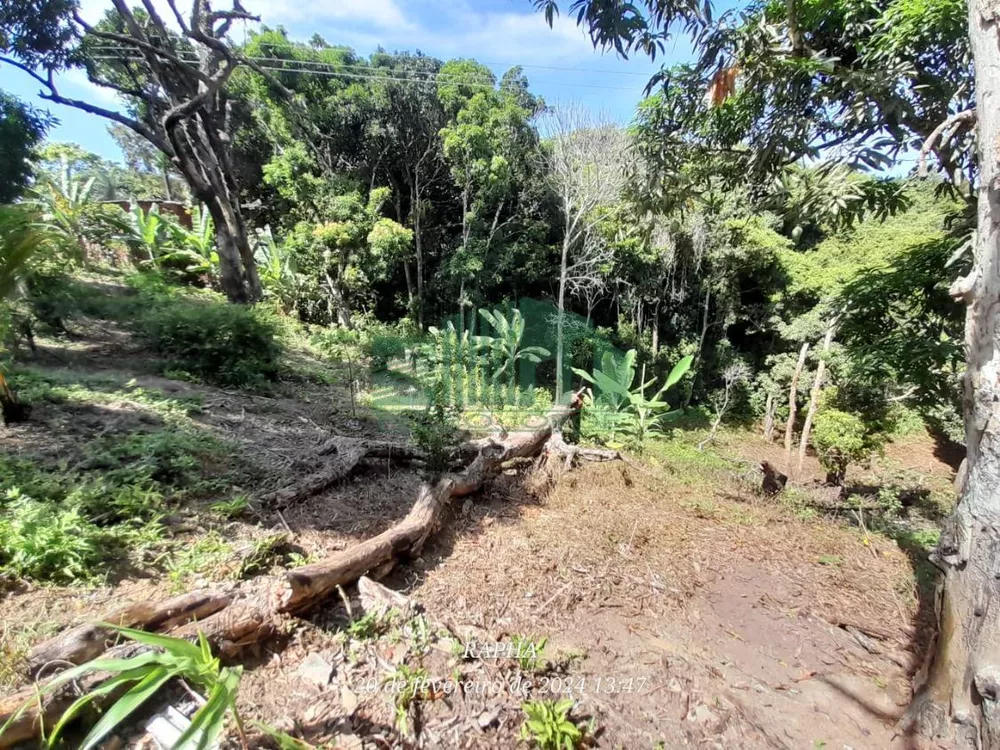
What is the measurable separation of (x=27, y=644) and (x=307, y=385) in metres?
5.02

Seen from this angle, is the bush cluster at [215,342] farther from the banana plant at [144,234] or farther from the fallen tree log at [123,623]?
the banana plant at [144,234]

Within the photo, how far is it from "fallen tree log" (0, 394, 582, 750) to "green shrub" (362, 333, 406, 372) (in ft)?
20.8

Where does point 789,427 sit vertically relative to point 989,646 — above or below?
below

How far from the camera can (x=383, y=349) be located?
9812 millimetres

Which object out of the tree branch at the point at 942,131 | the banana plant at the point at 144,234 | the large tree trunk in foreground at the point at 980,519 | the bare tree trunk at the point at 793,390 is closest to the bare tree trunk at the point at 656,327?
the bare tree trunk at the point at 793,390

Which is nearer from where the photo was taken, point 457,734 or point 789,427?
point 457,734

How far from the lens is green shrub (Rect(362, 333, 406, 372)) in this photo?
9334 millimetres

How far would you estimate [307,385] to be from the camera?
6.29 meters

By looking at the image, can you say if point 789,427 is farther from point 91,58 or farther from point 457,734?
point 91,58

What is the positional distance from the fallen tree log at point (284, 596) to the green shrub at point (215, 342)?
367cm

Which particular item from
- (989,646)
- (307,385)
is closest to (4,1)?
(307,385)

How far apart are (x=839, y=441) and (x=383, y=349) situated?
8.68 meters

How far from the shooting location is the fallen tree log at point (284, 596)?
1.23 m

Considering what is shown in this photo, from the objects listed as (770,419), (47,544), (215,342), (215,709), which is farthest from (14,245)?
(770,419)
